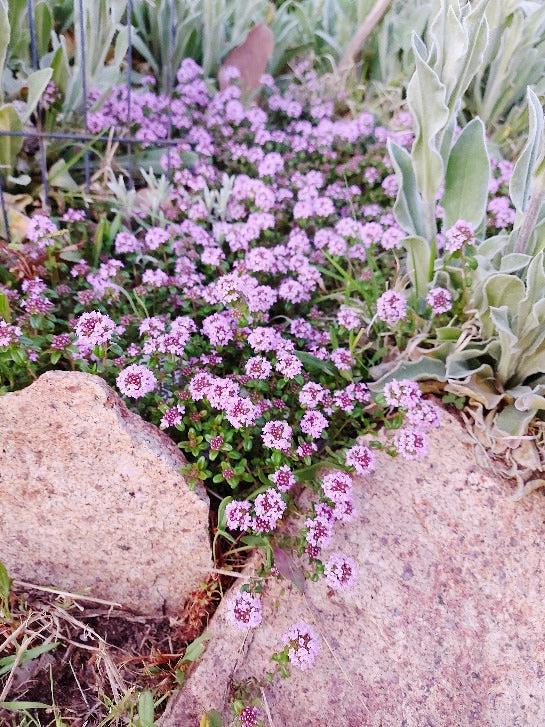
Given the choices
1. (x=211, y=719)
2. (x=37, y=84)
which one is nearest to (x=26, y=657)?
(x=211, y=719)

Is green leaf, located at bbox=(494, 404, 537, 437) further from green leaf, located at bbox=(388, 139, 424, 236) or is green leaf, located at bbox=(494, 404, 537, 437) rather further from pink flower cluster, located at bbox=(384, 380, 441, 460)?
green leaf, located at bbox=(388, 139, 424, 236)

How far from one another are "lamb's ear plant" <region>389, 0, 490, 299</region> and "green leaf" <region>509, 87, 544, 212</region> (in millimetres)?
212

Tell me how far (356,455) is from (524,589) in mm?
632

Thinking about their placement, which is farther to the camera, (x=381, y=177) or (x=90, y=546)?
(x=381, y=177)

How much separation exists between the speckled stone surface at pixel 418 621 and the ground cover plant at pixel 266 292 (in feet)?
0.27

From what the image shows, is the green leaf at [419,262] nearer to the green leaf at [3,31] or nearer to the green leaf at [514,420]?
the green leaf at [514,420]

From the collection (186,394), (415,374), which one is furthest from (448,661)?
Answer: (186,394)

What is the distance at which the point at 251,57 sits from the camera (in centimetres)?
337

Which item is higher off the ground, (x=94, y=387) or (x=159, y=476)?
(x=94, y=387)

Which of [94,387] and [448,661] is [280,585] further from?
[94,387]

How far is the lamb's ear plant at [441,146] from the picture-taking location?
2039 millimetres

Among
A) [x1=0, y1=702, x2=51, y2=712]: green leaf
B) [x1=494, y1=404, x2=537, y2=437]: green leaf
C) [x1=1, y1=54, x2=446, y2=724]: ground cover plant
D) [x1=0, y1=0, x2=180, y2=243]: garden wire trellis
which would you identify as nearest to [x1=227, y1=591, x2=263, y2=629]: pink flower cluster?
[x1=1, y1=54, x2=446, y2=724]: ground cover plant

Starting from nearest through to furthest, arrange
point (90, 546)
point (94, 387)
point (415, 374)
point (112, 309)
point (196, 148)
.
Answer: point (94, 387), point (90, 546), point (415, 374), point (112, 309), point (196, 148)

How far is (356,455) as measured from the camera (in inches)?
75.8
